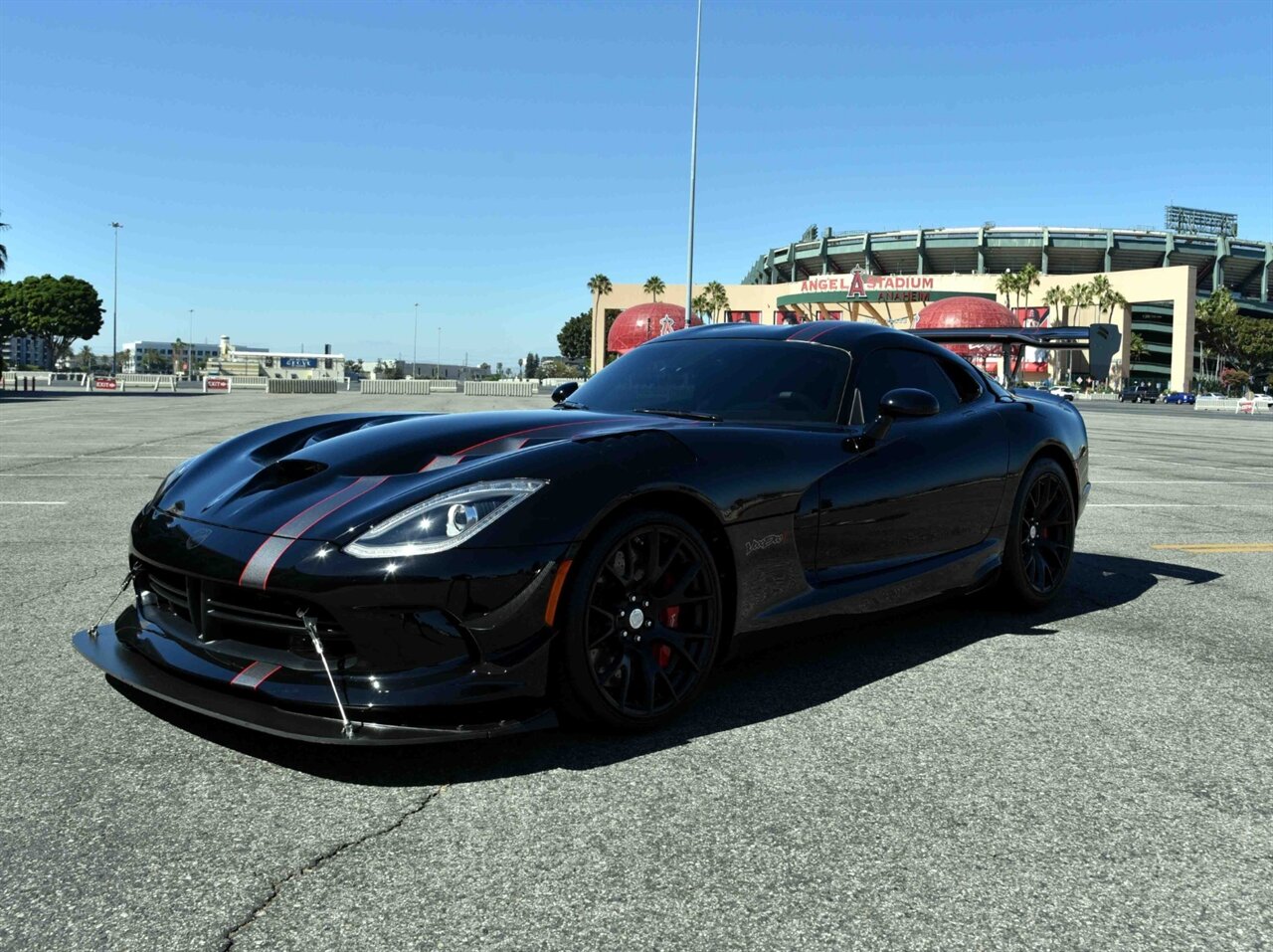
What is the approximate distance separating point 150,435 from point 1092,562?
14.8 m

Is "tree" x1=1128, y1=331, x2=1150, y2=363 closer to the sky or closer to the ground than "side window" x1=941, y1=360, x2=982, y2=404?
closer to the sky

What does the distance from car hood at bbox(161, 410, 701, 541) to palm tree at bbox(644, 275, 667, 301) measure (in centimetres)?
11625

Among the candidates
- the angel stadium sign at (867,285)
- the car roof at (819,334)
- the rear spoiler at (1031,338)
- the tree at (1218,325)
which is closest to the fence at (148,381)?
the angel stadium sign at (867,285)

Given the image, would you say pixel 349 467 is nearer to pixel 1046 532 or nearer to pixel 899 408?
pixel 899 408

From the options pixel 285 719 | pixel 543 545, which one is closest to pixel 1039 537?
pixel 543 545

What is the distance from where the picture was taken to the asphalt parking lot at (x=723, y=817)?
2.05 metres

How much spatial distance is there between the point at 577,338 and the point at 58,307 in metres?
68.6

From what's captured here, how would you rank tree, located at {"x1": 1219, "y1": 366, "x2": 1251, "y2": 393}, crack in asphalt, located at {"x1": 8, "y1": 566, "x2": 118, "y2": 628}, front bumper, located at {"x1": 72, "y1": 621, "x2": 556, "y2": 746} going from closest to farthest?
1. front bumper, located at {"x1": 72, "y1": 621, "x2": 556, "y2": 746}
2. crack in asphalt, located at {"x1": 8, "y1": 566, "x2": 118, "y2": 628}
3. tree, located at {"x1": 1219, "y1": 366, "x2": 1251, "y2": 393}

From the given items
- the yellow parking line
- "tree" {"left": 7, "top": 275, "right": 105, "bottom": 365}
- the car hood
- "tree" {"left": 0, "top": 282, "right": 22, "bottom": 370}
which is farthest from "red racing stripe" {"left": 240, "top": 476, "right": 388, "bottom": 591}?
"tree" {"left": 7, "top": 275, "right": 105, "bottom": 365}

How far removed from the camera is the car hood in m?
2.92

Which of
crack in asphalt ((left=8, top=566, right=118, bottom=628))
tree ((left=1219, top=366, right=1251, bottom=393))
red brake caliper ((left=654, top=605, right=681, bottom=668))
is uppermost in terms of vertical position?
tree ((left=1219, top=366, right=1251, bottom=393))

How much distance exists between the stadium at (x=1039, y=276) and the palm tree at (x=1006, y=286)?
111 centimetres

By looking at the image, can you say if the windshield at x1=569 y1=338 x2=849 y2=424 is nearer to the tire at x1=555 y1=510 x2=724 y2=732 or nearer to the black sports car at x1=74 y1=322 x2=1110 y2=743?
the black sports car at x1=74 y1=322 x2=1110 y2=743

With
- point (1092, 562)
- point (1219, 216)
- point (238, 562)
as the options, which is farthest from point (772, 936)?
point (1219, 216)
